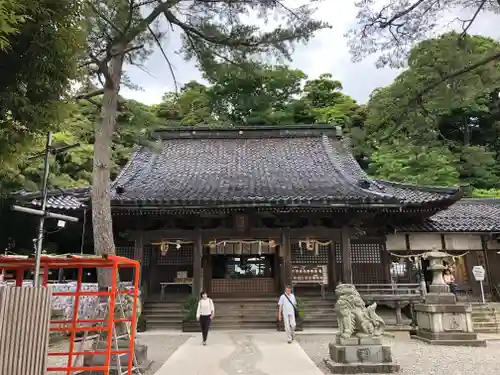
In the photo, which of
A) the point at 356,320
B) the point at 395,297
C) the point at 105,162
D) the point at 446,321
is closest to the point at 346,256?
the point at 395,297

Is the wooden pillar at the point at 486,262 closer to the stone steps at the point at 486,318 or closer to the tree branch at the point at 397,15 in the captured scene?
the stone steps at the point at 486,318

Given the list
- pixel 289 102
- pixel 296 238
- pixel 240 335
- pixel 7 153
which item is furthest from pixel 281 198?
pixel 289 102

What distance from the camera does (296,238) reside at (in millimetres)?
13453

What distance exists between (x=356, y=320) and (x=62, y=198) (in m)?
10.9

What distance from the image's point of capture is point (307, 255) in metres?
14.2

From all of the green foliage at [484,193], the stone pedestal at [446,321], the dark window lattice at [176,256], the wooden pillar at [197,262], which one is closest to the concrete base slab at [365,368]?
the stone pedestal at [446,321]

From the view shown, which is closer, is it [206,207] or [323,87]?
[206,207]

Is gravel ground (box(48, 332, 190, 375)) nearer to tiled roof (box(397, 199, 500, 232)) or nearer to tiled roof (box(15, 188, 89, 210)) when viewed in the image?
tiled roof (box(15, 188, 89, 210))

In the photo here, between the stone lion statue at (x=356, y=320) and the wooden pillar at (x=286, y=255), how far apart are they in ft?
18.1

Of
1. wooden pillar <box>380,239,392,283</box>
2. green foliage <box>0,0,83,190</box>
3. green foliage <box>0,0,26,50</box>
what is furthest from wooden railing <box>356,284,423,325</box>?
green foliage <box>0,0,26,50</box>

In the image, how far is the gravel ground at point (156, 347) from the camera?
24.7 feet

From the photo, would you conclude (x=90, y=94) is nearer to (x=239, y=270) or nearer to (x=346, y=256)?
(x=346, y=256)

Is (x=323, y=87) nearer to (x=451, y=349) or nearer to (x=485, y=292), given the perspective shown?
(x=485, y=292)

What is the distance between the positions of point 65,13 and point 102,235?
13.7ft
